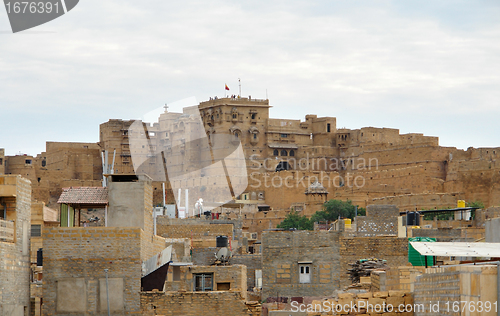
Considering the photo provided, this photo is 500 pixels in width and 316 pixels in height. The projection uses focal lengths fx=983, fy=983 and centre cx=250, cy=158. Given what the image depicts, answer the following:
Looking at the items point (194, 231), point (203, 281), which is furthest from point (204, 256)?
point (194, 231)

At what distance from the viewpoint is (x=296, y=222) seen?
69.5 m

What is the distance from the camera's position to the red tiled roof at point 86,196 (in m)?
17.2

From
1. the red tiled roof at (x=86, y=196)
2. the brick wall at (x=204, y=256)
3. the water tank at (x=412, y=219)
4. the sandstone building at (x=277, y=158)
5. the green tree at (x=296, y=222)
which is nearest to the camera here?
the red tiled roof at (x=86, y=196)

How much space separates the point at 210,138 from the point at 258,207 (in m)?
13.0

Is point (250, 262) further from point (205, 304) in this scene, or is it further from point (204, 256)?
point (205, 304)

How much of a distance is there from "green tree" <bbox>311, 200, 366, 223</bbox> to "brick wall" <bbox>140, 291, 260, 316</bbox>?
2106 inches

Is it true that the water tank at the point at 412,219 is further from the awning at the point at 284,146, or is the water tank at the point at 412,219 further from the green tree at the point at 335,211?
the awning at the point at 284,146

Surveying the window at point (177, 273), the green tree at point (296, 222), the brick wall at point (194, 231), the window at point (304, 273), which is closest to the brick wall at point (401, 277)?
the window at point (177, 273)

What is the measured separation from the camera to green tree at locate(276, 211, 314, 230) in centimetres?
6856

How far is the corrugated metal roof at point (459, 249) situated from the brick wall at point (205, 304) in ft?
18.5

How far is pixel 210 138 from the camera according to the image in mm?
90250

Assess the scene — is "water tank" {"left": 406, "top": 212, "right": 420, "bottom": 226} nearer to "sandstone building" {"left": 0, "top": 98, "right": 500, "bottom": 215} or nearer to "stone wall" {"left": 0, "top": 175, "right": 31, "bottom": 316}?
"stone wall" {"left": 0, "top": 175, "right": 31, "bottom": 316}

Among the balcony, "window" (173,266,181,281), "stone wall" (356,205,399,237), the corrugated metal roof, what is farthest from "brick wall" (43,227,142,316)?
"stone wall" (356,205,399,237)

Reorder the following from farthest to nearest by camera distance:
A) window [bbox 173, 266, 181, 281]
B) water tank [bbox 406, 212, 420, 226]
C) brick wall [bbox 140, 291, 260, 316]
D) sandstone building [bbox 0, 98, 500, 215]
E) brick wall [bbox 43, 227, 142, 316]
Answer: sandstone building [bbox 0, 98, 500, 215], water tank [bbox 406, 212, 420, 226], window [bbox 173, 266, 181, 281], brick wall [bbox 140, 291, 260, 316], brick wall [bbox 43, 227, 142, 316]
